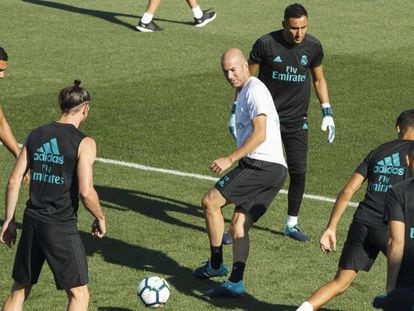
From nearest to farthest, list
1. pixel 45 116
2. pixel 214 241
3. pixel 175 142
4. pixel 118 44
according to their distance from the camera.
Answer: pixel 214 241
pixel 175 142
pixel 45 116
pixel 118 44

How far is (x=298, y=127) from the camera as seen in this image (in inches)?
555

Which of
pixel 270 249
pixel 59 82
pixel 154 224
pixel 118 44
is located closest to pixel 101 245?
pixel 154 224

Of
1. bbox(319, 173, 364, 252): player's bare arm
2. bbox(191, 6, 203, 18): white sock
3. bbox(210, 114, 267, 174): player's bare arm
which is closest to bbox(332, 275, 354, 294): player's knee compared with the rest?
bbox(319, 173, 364, 252): player's bare arm

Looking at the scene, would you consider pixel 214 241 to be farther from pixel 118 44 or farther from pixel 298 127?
pixel 118 44

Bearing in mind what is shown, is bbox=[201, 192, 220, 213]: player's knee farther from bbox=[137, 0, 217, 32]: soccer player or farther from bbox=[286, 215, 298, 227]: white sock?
bbox=[137, 0, 217, 32]: soccer player

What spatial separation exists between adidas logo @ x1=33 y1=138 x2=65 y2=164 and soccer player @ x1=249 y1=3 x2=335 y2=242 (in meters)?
4.38

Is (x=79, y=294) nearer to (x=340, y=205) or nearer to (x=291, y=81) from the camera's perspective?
(x=340, y=205)

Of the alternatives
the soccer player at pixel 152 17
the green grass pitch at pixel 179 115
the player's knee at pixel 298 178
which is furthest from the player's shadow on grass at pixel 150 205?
the soccer player at pixel 152 17

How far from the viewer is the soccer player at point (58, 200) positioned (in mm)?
10070

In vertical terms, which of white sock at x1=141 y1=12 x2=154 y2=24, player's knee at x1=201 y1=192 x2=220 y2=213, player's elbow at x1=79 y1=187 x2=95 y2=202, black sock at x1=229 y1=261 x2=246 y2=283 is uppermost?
white sock at x1=141 y1=12 x2=154 y2=24

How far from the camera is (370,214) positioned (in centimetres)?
1075

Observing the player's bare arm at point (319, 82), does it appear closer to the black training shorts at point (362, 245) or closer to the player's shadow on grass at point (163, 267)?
the player's shadow on grass at point (163, 267)

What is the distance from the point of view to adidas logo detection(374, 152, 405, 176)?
1052 centimetres

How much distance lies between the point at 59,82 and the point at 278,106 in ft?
24.2
